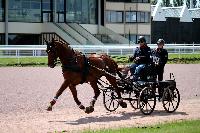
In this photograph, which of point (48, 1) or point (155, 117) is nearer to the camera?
point (155, 117)

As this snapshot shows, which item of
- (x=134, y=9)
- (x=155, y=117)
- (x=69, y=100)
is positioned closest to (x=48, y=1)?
(x=134, y=9)

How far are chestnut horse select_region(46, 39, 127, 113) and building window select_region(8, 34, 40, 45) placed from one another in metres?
47.8

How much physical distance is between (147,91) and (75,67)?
6.76 ft

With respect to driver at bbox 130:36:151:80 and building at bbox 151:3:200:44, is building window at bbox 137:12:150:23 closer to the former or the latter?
building at bbox 151:3:200:44

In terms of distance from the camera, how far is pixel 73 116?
14.7 meters

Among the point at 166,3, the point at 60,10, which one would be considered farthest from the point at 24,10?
the point at 166,3

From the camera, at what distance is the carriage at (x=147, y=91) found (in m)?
15.1

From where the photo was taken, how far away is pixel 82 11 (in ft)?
226

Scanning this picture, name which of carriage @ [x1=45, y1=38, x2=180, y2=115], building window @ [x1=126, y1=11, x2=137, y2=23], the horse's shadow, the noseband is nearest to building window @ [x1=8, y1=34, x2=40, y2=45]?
building window @ [x1=126, y1=11, x2=137, y2=23]

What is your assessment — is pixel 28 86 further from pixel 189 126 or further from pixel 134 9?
pixel 134 9

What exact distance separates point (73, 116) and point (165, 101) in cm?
284

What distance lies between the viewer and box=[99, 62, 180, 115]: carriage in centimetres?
1508

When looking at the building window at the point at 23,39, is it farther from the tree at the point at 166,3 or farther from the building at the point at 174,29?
the tree at the point at 166,3

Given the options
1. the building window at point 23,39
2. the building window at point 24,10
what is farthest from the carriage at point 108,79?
the building window at point 24,10
